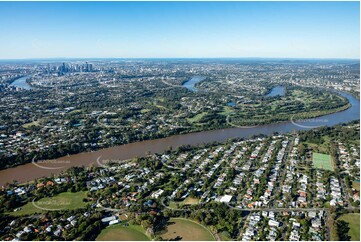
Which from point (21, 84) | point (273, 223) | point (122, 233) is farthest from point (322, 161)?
point (21, 84)

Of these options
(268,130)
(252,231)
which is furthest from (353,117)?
(252,231)

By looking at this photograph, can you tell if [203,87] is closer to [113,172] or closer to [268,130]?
[268,130]

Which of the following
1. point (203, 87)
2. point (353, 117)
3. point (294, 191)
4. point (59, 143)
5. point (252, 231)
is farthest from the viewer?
point (203, 87)

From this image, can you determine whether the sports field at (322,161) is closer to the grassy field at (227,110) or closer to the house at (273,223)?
the house at (273,223)

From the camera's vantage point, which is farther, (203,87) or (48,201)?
(203,87)

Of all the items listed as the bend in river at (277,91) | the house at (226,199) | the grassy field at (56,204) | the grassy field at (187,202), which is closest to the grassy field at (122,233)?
the grassy field at (187,202)

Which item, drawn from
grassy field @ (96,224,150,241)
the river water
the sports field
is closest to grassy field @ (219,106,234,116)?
the river water

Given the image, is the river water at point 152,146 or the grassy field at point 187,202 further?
the river water at point 152,146
